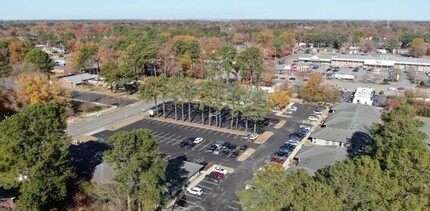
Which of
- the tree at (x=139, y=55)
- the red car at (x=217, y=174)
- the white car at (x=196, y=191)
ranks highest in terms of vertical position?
the tree at (x=139, y=55)

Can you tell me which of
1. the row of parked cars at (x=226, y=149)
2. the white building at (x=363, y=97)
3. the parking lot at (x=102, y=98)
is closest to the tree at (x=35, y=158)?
the row of parked cars at (x=226, y=149)

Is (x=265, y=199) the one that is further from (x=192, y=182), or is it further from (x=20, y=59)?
(x=20, y=59)

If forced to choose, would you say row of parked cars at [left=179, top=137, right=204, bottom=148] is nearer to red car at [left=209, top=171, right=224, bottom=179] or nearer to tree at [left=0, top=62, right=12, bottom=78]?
red car at [left=209, top=171, right=224, bottom=179]

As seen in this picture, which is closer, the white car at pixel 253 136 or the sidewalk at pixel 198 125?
the white car at pixel 253 136

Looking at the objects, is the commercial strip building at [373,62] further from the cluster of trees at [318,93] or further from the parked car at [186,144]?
the parked car at [186,144]

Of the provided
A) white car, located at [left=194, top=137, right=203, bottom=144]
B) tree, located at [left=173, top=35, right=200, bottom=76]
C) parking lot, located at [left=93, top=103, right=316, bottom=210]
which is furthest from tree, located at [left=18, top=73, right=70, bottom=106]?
tree, located at [left=173, top=35, right=200, bottom=76]
